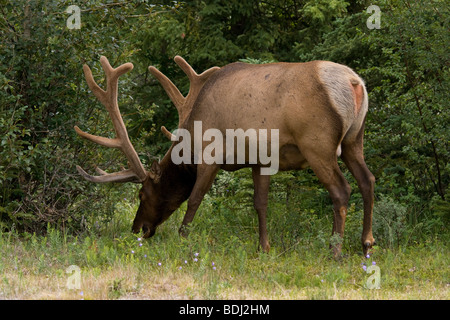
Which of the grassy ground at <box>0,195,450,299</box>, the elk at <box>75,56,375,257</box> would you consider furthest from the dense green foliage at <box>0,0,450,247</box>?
the elk at <box>75,56,375,257</box>

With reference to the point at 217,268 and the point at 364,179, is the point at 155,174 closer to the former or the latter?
the point at 217,268

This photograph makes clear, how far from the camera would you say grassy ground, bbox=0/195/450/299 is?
5500mm

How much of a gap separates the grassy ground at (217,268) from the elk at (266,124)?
1.22 ft

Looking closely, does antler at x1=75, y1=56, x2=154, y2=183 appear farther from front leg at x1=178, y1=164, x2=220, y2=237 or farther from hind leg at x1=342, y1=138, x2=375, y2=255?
hind leg at x1=342, y1=138, x2=375, y2=255

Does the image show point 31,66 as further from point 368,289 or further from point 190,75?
point 368,289

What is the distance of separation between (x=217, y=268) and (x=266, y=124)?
1.55 meters

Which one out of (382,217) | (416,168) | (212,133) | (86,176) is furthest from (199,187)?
(416,168)

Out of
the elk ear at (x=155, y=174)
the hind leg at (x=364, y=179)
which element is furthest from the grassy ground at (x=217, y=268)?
the elk ear at (x=155, y=174)

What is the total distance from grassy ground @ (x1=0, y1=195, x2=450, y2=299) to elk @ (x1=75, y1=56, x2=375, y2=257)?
1.22 ft

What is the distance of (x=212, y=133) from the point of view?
7301mm

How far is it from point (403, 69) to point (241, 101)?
2.38 m

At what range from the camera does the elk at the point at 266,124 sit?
6.55 meters

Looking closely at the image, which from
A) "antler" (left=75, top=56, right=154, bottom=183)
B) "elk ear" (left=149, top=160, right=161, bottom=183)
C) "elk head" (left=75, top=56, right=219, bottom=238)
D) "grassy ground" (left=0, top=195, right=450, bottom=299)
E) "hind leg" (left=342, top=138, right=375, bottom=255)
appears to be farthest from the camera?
"elk ear" (left=149, top=160, right=161, bottom=183)

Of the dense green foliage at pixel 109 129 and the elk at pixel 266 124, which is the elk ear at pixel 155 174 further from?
the dense green foliage at pixel 109 129
